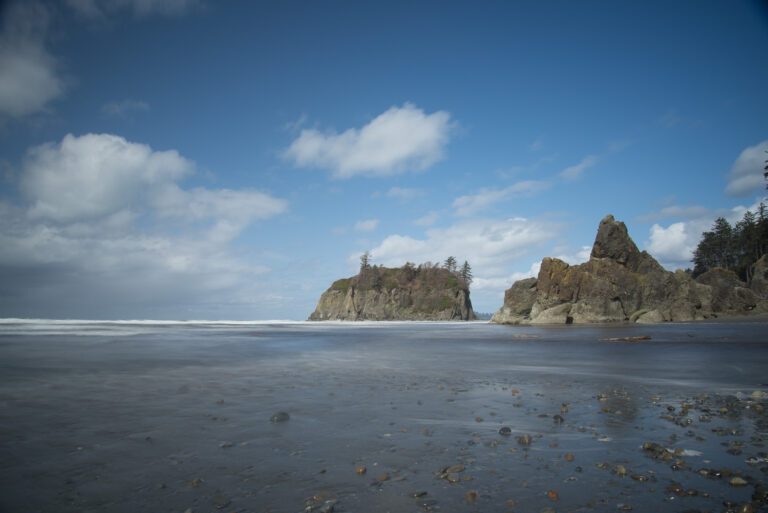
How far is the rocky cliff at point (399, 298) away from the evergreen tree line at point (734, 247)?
3330 inches

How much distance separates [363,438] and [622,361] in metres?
17.0

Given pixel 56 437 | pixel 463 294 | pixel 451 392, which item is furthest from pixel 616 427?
pixel 463 294

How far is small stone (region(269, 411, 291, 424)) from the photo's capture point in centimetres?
811

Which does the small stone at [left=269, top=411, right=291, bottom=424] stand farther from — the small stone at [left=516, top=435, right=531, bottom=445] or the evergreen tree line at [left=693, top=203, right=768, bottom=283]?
the evergreen tree line at [left=693, top=203, right=768, bottom=283]

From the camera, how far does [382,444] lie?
21.4ft

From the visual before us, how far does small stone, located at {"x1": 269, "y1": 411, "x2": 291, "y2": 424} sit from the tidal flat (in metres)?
0.04

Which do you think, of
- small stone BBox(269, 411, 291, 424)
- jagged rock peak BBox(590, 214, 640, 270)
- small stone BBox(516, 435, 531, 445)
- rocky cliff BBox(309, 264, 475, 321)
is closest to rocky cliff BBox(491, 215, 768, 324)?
jagged rock peak BBox(590, 214, 640, 270)

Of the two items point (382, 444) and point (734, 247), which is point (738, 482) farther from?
point (734, 247)

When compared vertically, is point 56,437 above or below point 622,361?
above

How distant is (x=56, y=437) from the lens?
22.6 ft

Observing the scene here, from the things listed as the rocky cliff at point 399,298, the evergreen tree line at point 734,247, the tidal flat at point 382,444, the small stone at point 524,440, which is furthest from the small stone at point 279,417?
the rocky cliff at point 399,298

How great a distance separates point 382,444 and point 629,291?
284ft

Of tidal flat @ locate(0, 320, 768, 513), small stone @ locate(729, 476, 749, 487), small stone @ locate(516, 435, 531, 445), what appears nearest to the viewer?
tidal flat @ locate(0, 320, 768, 513)

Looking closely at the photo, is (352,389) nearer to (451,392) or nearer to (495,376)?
(451,392)
